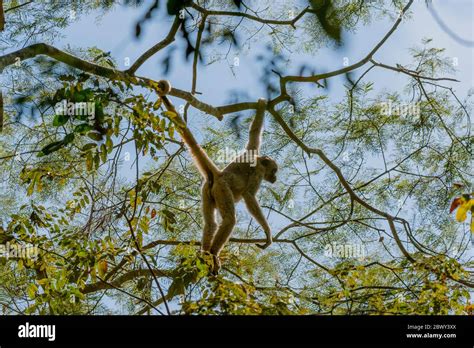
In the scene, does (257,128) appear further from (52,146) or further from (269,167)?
(52,146)

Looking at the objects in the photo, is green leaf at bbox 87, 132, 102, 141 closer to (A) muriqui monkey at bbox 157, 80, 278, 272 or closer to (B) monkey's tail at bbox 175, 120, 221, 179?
(A) muriqui monkey at bbox 157, 80, 278, 272

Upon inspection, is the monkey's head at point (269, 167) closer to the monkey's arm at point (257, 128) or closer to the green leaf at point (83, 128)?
the monkey's arm at point (257, 128)

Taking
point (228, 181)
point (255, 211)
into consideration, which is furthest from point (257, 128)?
point (255, 211)

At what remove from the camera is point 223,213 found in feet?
21.0

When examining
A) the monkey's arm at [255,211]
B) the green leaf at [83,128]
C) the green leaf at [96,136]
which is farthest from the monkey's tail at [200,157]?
the green leaf at [83,128]

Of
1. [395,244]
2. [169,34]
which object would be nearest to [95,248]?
[169,34]

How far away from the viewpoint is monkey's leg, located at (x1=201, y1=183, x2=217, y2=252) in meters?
6.37

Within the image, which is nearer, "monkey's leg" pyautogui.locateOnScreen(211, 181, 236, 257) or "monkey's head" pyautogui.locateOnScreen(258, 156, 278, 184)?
"monkey's leg" pyautogui.locateOnScreen(211, 181, 236, 257)

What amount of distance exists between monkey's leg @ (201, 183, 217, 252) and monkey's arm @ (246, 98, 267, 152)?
0.94 metres

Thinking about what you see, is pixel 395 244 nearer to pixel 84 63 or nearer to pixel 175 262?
pixel 175 262

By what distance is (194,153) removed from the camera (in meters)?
6.30

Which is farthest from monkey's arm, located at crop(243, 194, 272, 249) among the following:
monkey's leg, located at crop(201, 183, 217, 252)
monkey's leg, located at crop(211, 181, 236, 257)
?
monkey's leg, located at crop(201, 183, 217, 252)

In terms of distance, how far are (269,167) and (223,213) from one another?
1.17 metres
